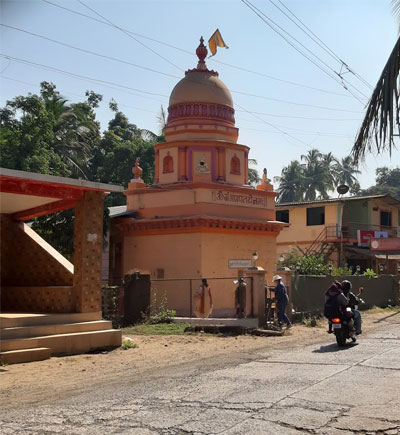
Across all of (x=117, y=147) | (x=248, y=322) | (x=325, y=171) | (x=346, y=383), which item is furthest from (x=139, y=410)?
(x=325, y=171)

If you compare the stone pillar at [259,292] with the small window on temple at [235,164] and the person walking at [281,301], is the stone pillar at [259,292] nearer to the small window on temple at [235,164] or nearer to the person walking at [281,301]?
the person walking at [281,301]

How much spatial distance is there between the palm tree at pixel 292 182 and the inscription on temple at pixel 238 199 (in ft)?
128

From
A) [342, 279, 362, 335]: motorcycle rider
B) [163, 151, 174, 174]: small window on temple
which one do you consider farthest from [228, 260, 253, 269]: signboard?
[342, 279, 362, 335]: motorcycle rider

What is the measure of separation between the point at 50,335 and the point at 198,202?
13.7 metres

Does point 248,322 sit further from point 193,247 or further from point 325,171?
point 325,171

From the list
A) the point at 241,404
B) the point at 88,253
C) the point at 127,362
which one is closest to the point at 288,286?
the point at 88,253

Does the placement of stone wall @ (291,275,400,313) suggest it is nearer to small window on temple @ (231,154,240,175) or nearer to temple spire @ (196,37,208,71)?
small window on temple @ (231,154,240,175)

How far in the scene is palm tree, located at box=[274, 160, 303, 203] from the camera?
65625 millimetres

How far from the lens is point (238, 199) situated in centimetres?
2622

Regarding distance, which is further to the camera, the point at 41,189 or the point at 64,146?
the point at 64,146

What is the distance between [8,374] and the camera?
32.5 feet

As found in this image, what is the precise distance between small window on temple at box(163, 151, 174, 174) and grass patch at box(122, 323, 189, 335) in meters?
11.1

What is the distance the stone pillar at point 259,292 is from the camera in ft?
56.3

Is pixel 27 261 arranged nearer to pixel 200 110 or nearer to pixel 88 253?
pixel 88 253
